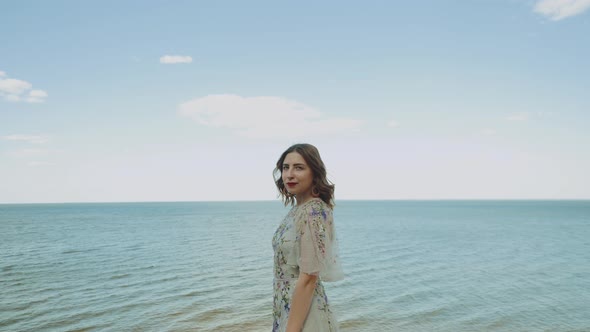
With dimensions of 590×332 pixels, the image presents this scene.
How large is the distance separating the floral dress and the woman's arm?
0.06m

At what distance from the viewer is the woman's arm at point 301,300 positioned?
8.49 feet

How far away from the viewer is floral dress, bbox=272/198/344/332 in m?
2.56

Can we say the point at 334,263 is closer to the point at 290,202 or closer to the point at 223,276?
the point at 290,202

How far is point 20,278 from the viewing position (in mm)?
18828

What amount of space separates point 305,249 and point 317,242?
0.08 metres

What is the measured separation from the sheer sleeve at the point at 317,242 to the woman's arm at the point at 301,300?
54mm

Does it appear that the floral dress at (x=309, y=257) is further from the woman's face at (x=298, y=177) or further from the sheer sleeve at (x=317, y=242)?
the woman's face at (x=298, y=177)

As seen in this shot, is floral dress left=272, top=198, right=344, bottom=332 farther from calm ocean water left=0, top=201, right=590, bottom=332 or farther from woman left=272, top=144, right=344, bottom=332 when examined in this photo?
calm ocean water left=0, top=201, right=590, bottom=332

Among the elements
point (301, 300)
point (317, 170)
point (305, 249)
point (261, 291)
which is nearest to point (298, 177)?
point (317, 170)

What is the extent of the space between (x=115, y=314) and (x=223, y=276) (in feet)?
21.0

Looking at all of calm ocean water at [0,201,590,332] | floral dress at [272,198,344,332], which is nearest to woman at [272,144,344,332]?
floral dress at [272,198,344,332]

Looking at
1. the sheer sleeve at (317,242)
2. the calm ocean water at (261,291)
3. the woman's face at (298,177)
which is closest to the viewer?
the sheer sleeve at (317,242)

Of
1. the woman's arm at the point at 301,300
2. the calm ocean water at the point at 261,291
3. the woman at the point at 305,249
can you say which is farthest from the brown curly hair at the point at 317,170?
the calm ocean water at the point at 261,291

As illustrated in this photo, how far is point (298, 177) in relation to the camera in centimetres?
283
